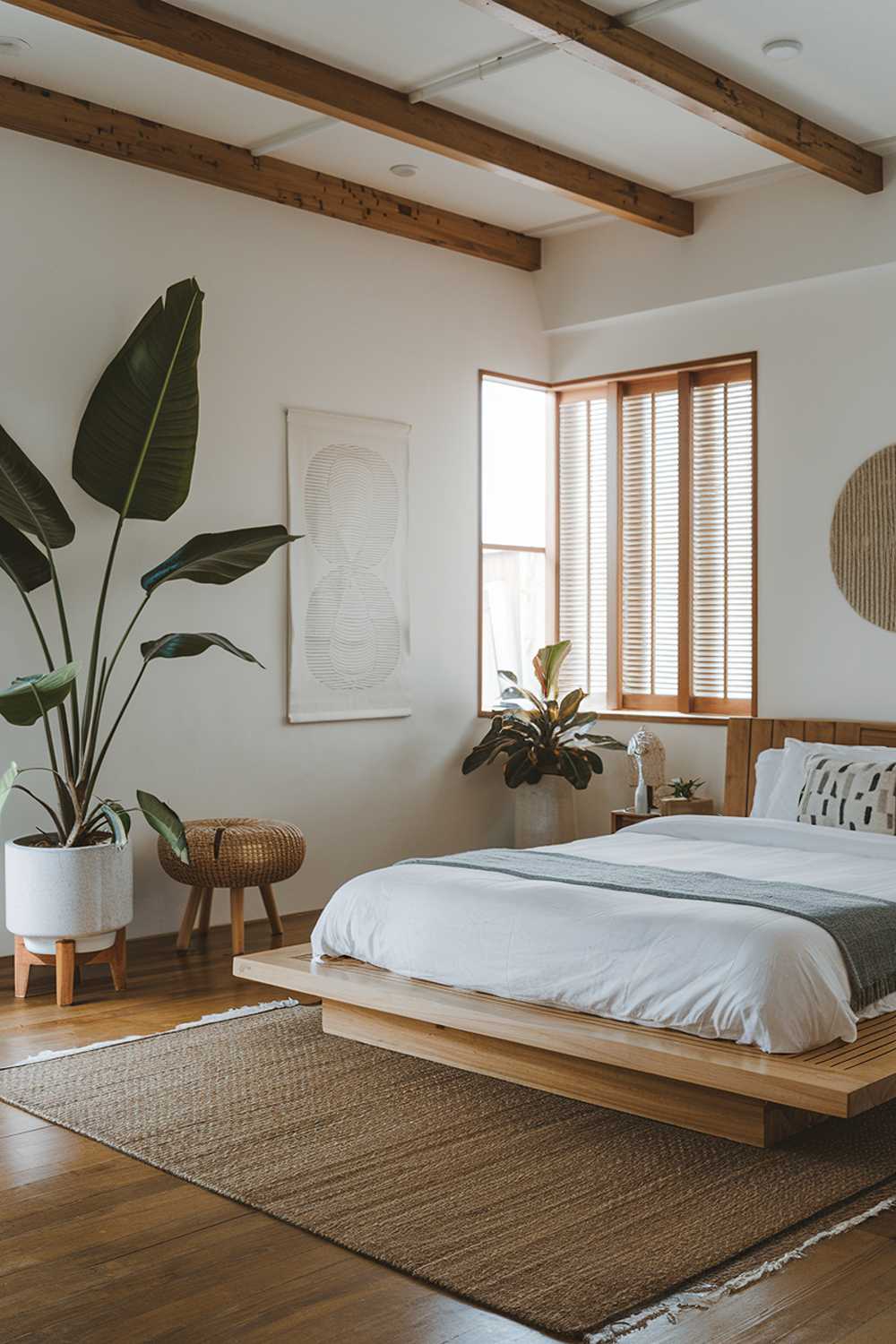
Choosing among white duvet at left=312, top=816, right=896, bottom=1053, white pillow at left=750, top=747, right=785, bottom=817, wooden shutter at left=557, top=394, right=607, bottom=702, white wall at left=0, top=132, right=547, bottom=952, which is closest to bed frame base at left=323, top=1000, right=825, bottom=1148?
white duvet at left=312, top=816, right=896, bottom=1053

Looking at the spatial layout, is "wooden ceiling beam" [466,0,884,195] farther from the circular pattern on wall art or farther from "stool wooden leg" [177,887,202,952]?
"stool wooden leg" [177,887,202,952]

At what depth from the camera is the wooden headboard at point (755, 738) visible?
5.79 meters

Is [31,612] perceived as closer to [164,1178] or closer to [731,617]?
[164,1178]

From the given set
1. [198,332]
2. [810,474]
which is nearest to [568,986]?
[198,332]

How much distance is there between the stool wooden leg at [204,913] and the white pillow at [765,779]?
2.17 meters

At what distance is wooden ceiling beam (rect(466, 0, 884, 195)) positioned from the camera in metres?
4.20

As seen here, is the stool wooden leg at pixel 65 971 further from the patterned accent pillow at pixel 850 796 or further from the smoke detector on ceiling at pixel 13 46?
the smoke detector on ceiling at pixel 13 46

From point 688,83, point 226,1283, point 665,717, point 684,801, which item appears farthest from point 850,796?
point 226,1283

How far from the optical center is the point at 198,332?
16.0ft

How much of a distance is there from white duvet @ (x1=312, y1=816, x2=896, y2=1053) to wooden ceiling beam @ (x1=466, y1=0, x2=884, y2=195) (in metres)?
2.53

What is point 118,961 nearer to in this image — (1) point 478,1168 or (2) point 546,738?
(1) point 478,1168

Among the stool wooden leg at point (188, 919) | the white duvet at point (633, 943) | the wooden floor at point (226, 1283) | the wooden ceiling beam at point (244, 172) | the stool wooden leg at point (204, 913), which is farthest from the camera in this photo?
the stool wooden leg at point (204, 913)

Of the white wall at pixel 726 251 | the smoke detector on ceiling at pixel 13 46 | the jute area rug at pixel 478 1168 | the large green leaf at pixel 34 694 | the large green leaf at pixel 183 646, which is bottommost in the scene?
the jute area rug at pixel 478 1168

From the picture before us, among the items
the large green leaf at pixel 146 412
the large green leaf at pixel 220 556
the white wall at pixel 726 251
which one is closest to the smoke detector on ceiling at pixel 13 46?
the large green leaf at pixel 146 412
